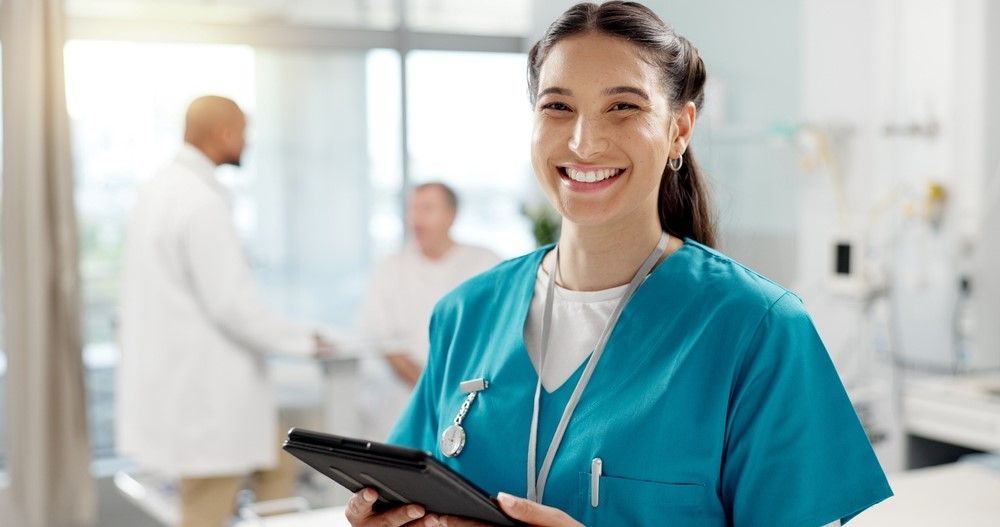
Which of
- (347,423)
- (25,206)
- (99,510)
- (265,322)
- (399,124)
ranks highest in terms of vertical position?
(399,124)

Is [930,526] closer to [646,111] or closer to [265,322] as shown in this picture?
[646,111]

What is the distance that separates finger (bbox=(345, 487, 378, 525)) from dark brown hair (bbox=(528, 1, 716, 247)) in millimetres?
474

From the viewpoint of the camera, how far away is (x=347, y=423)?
3.40 metres

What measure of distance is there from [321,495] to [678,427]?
8.23 feet

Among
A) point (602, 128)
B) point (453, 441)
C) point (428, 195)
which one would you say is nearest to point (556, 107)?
point (602, 128)

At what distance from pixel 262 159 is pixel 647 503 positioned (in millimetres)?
3374

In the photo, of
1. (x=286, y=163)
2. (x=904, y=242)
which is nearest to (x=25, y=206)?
(x=286, y=163)

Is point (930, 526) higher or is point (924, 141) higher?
point (924, 141)

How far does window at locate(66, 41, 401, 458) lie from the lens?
4.04m

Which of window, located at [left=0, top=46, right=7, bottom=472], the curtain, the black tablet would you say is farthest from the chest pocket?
window, located at [left=0, top=46, right=7, bottom=472]

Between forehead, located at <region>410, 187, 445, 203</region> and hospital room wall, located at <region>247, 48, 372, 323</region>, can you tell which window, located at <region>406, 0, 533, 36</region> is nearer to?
hospital room wall, located at <region>247, 48, 372, 323</region>

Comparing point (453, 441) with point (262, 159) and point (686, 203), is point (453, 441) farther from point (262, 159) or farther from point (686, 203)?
point (262, 159)

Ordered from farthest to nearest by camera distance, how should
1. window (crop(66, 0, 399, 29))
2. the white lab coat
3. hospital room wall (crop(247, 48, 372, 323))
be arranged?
hospital room wall (crop(247, 48, 372, 323)) → window (crop(66, 0, 399, 29)) → the white lab coat

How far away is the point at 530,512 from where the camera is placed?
1147 mm
